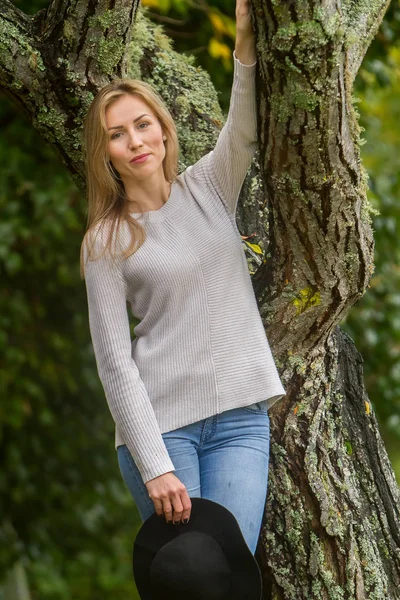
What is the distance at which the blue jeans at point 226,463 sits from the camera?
2.02 m

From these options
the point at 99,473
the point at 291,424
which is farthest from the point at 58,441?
the point at 291,424

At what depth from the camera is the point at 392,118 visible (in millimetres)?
6793

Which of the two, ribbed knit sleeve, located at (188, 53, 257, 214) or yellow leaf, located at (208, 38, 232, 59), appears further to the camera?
yellow leaf, located at (208, 38, 232, 59)

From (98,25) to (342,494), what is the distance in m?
1.35

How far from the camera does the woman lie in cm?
200

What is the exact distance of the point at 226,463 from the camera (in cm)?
202

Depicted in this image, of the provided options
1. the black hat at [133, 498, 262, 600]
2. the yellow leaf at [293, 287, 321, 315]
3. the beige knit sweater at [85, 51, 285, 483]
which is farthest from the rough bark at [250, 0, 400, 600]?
the black hat at [133, 498, 262, 600]

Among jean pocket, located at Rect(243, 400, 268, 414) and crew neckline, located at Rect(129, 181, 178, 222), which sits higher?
crew neckline, located at Rect(129, 181, 178, 222)

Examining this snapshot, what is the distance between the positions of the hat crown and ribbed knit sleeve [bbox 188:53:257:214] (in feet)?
2.62

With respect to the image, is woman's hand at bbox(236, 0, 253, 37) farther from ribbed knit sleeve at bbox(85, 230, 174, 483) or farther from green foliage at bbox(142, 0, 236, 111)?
green foliage at bbox(142, 0, 236, 111)

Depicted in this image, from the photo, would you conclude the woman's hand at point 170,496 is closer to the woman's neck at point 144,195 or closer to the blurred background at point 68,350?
the woman's neck at point 144,195

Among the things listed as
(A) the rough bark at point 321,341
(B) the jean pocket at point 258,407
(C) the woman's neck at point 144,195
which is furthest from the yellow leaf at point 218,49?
(B) the jean pocket at point 258,407

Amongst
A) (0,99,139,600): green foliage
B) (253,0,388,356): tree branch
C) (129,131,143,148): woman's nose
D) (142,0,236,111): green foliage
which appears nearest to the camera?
(253,0,388,356): tree branch

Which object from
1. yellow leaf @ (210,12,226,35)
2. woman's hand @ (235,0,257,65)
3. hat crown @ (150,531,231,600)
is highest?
yellow leaf @ (210,12,226,35)
